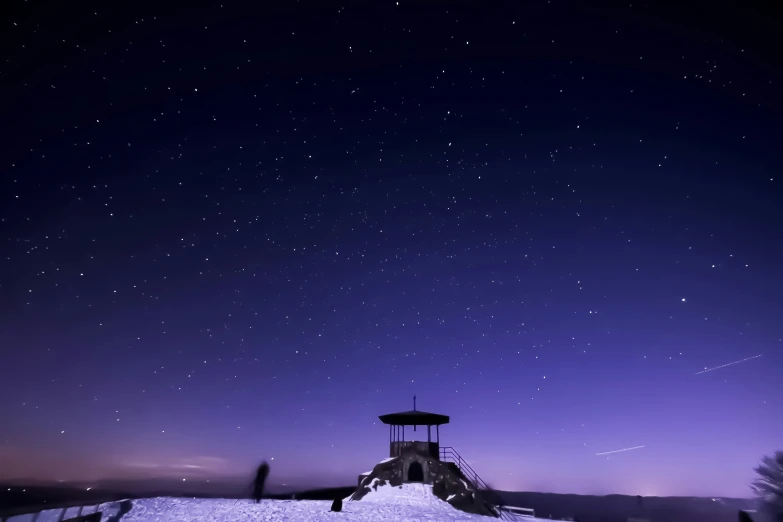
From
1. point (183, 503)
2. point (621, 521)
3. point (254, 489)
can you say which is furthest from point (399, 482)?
point (621, 521)

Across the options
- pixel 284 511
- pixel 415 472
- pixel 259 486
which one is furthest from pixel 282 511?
pixel 415 472

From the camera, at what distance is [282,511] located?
23.5m

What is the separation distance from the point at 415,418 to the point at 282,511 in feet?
59.5

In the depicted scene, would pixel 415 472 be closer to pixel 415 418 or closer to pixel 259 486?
pixel 415 418

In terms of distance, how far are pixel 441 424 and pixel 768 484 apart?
27.7m

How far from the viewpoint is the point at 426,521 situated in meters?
22.8

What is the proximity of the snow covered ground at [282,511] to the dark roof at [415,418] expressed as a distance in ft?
30.9

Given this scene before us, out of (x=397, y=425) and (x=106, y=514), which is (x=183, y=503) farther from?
(x=397, y=425)

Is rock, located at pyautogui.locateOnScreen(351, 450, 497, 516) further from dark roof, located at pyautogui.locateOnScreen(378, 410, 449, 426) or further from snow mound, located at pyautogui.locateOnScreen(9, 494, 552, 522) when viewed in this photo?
dark roof, located at pyautogui.locateOnScreen(378, 410, 449, 426)

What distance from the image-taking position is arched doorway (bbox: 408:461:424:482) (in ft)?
114

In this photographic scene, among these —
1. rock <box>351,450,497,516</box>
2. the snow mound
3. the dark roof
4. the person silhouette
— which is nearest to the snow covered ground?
the snow mound

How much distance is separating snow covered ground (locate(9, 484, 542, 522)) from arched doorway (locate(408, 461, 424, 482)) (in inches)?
161

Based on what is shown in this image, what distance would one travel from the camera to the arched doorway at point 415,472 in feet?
Answer: 114

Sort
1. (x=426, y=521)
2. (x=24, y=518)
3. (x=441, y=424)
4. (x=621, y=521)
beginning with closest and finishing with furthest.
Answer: (x=24, y=518) < (x=426, y=521) < (x=441, y=424) < (x=621, y=521)
